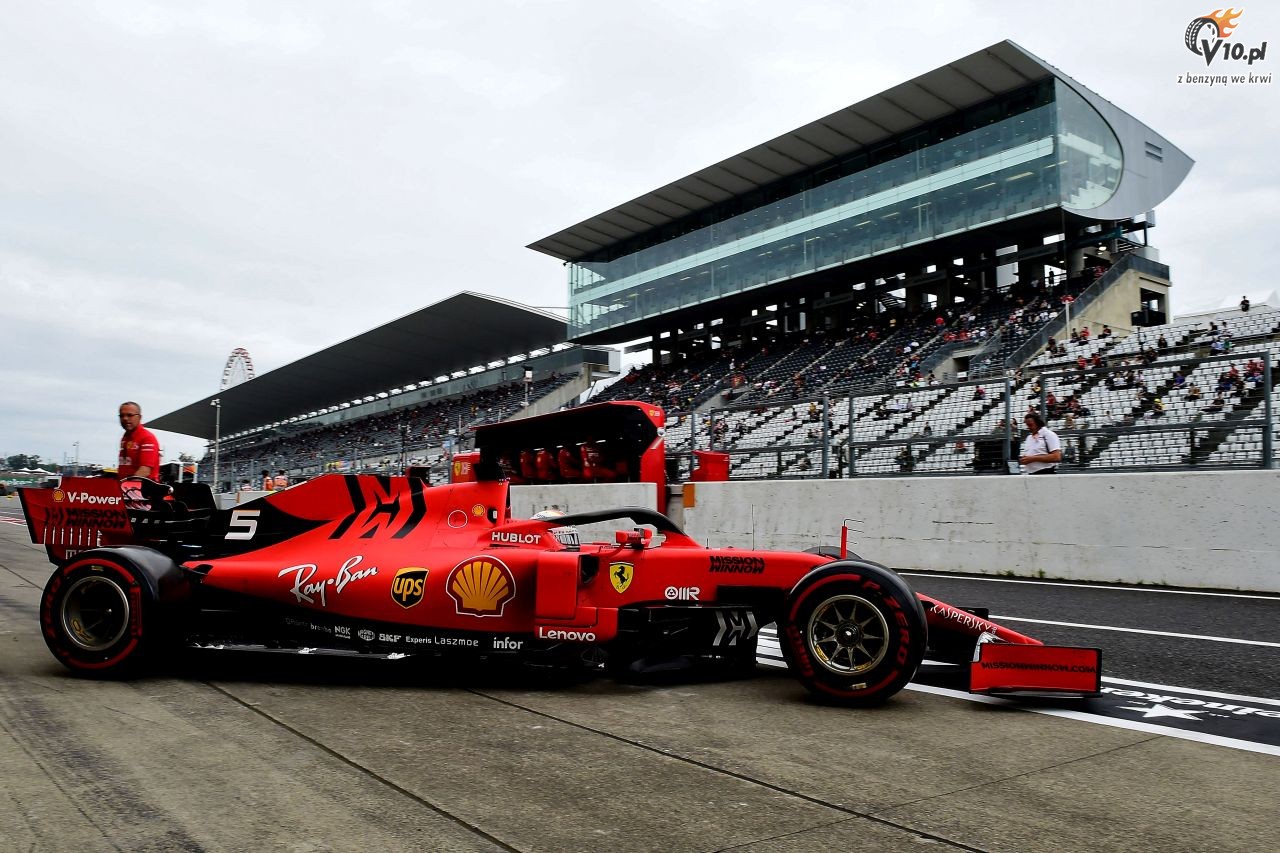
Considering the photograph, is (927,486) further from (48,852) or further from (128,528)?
(48,852)

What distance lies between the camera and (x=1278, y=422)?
7820 millimetres

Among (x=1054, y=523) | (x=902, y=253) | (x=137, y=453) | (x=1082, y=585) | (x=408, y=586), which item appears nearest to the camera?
→ (x=408, y=586)

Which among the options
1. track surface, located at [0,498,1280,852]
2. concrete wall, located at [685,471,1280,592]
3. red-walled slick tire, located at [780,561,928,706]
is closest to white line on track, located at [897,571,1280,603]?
concrete wall, located at [685,471,1280,592]

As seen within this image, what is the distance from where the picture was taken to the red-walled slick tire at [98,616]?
16.0 feet

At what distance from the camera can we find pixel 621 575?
15.8 ft

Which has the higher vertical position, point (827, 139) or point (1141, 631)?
point (827, 139)

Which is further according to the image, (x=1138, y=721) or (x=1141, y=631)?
(x=1141, y=631)

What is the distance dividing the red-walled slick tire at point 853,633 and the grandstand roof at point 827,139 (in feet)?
103

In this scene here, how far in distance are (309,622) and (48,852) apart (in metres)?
2.55

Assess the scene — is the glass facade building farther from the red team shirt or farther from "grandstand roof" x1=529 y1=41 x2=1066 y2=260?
the red team shirt

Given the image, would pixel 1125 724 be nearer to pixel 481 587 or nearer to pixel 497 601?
pixel 497 601

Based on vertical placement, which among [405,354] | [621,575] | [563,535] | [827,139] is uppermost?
[827,139]

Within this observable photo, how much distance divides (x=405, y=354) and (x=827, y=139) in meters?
32.2

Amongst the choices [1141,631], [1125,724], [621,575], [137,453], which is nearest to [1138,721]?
[1125,724]
